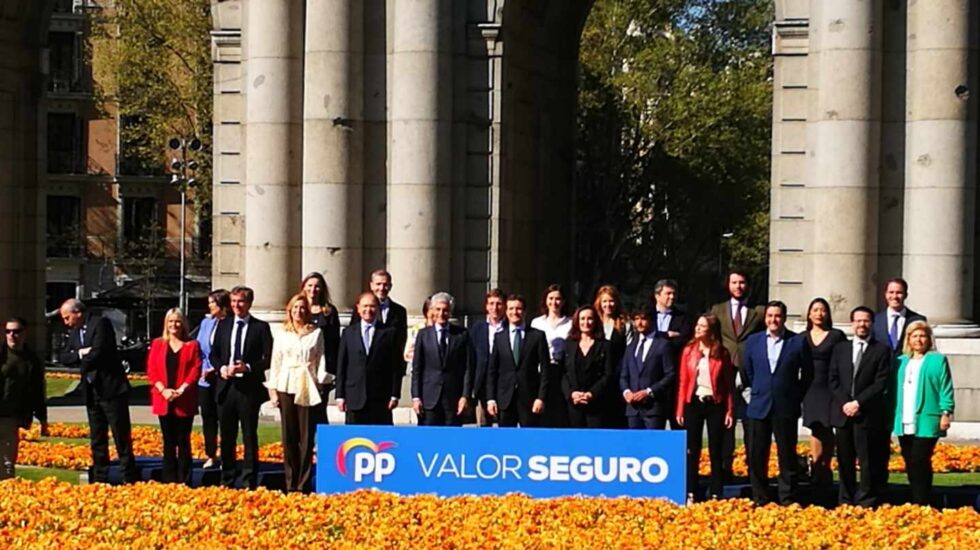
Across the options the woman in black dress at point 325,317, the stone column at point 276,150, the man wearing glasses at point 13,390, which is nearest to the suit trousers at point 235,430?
the woman in black dress at point 325,317

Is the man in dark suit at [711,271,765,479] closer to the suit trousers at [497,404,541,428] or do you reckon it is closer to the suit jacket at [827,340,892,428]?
the suit jacket at [827,340,892,428]

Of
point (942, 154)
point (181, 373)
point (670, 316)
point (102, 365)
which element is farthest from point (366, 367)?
point (942, 154)

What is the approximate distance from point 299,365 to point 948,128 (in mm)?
10792

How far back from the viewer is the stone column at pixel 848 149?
2569 cm

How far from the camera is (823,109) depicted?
1019 inches

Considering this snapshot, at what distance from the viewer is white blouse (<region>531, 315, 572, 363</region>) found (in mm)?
19453

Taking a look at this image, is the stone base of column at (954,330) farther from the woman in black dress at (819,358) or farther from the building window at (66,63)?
the building window at (66,63)

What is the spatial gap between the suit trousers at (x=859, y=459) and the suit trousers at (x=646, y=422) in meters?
1.71

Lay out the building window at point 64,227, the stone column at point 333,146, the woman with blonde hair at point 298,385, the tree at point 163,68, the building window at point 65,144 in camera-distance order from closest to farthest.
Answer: the woman with blonde hair at point 298,385, the stone column at point 333,146, the tree at point 163,68, the building window at point 64,227, the building window at point 65,144

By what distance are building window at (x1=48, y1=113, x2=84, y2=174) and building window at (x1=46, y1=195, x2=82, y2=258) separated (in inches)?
43.9

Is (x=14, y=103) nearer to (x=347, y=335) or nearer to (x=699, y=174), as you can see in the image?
(x=347, y=335)

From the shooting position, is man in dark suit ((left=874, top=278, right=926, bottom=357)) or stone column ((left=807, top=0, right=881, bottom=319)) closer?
man in dark suit ((left=874, top=278, right=926, bottom=357))

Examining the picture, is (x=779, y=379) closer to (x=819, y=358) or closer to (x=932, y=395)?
(x=819, y=358)

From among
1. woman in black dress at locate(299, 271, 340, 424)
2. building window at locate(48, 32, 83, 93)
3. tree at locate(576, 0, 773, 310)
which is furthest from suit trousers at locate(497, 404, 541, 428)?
building window at locate(48, 32, 83, 93)
